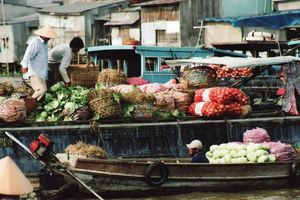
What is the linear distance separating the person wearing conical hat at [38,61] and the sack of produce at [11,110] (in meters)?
0.86

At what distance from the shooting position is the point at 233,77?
18.0 meters

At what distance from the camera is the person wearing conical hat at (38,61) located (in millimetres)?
12742

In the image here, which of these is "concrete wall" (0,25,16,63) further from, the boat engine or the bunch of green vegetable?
the boat engine

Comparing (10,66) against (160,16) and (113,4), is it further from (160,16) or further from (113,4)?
(160,16)

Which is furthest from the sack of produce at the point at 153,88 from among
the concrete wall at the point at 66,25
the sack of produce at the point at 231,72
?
the concrete wall at the point at 66,25

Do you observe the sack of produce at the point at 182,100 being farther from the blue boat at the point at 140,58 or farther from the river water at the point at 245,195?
the blue boat at the point at 140,58

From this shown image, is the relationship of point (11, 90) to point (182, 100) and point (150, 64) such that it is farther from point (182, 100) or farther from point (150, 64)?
point (150, 64)

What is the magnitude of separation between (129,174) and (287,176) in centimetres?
266

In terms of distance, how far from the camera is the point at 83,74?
1385 centimetres

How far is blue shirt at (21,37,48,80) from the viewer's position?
12.8m

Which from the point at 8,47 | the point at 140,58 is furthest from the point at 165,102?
the point at 8,47

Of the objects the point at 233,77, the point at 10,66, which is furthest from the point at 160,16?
the point at 233,77

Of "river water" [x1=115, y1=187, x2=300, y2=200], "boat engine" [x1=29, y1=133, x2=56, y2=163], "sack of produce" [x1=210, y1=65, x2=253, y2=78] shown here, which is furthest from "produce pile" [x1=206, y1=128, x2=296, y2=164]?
"sack of produce" [x1=210, y1=65, x2=253, y2=78]

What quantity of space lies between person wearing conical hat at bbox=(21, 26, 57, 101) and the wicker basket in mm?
863
